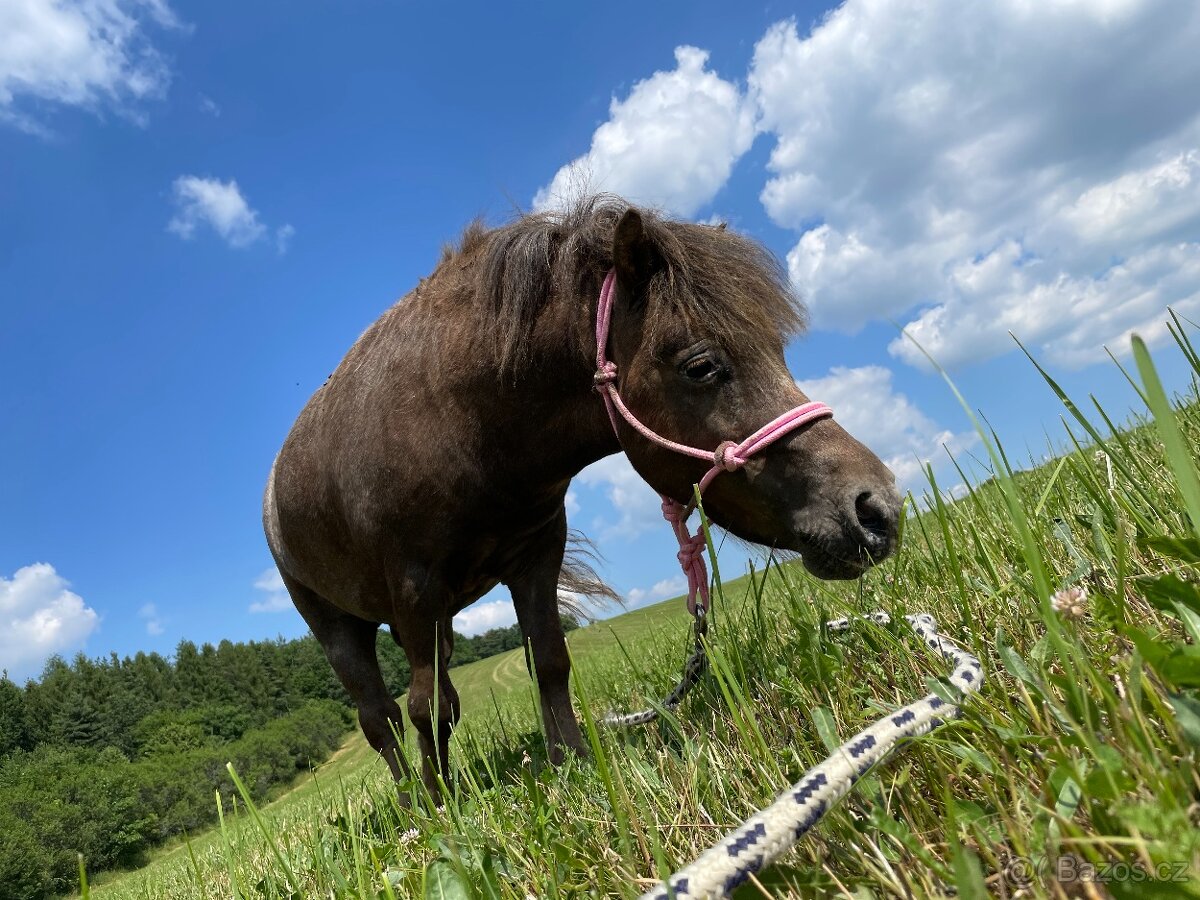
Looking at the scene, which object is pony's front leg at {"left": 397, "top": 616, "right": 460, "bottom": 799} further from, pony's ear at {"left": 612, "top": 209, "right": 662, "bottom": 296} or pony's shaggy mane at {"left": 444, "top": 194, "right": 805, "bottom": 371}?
pony's ear at {"left": 612, "top": 209, "right": 662, "bottom": 296}

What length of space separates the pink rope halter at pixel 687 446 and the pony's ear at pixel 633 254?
0.21 feet

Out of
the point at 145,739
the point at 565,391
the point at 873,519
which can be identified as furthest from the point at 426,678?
the point at 145,739

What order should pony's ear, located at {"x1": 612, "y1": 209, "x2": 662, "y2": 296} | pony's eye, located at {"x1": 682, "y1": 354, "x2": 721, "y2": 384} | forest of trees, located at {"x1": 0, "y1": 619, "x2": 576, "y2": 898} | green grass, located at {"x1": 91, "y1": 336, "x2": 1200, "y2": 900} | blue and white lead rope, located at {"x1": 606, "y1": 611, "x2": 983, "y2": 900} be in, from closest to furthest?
1. green grass, located at {"x1": 91, "y1": 336, "x2": 1200, "y2": 900}
2. blue and white lead rope, located at {"x1": 606, "y1": 611, "x2": 983, "y2": 900}
3. pony's eye, located at {"x1": 682, "y1": 354, "x2": 721, "y2": 384}
4. pony's ear, located at {"x1": 612, "y1": 209, "x2": 662, "y2": 296}
5. forest of trees, located at {"x1": 0, "y1": 619, "x2": 576, "y2": 898}

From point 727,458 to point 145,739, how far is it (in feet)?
291

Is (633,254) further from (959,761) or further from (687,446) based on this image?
(959,761)

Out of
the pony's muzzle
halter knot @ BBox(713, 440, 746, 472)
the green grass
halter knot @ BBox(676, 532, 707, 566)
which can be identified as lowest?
the green grass

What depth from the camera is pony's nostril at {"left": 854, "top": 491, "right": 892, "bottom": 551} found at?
2363mm

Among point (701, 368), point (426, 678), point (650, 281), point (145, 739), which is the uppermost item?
point (145, 739)

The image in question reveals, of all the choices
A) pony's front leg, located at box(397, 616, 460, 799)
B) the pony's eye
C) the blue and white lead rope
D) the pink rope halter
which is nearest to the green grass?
the blue and white lead rope

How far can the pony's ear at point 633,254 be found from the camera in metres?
2.90

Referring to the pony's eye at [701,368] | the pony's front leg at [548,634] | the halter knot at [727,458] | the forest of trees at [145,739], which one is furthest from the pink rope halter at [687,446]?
the forest of trees at [145,739]

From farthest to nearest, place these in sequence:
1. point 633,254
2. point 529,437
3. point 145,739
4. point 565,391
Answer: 1. point 145,739
2. point 529,437
3. point 565,391
4. point 633,254

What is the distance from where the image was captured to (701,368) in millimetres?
2764

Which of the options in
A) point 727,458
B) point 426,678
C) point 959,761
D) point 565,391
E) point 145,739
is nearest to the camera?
point 959,761
